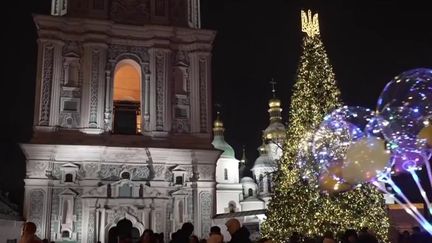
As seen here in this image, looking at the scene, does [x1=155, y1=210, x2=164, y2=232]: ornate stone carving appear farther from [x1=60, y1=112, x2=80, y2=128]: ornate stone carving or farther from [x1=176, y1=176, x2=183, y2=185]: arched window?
[x1=60, y1=112, x2=80, y2=128]: ornate stone carving

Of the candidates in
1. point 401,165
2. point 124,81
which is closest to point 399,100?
point 401,165

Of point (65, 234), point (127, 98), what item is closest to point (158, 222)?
point (65, 234)

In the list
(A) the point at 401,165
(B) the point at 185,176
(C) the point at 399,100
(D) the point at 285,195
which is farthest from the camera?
(B) the point at 185,176

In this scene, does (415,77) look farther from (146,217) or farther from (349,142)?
(146,217)

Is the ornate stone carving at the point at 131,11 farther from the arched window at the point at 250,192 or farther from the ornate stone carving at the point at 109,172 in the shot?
the arched window at the point at 250,192

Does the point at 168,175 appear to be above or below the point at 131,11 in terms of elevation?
below

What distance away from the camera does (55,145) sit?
24.4m

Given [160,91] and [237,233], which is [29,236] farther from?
[160,91]

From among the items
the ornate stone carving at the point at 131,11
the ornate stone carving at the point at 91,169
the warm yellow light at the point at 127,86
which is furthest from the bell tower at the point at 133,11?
the ornate stone carving at the point at 91,169

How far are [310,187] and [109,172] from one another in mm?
10966

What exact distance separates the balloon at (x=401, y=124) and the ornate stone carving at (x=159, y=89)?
1670 cm

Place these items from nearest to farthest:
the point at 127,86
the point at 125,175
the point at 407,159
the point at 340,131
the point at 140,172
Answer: the point at 407,159 → the point at 340,131 → the point at 125,175 → the point at 140,172 → the point at 127,86

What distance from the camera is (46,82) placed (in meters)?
25.7

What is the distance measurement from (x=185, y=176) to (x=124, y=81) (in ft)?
24.9
